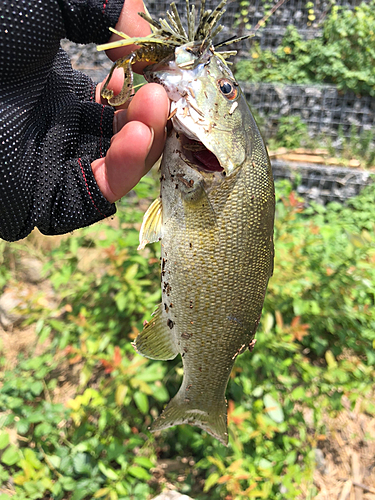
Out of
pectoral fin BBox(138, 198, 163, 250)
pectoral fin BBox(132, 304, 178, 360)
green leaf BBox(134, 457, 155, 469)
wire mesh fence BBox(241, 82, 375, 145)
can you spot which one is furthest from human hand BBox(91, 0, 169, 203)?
wire mesh fence BBox(241, 82, 375, 145)

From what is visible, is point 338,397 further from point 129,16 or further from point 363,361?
point 129,16

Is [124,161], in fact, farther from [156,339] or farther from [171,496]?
[171,496]

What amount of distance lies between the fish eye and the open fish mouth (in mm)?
216

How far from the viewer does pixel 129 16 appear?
162cm

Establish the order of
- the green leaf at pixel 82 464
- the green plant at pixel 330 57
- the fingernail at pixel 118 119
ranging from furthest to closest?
the green plant at pixel 330 57 → the green leaf at pixel 82 464 → the fingernail at pixel 118 119

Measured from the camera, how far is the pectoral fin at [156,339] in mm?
1659

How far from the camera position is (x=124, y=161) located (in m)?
1.46

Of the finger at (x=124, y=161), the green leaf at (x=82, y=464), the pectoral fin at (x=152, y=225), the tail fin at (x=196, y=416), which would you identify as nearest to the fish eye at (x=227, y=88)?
the finger at (x=124, y=161)

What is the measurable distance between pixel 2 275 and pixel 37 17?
8.94 ft

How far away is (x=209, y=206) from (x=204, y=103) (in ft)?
1.29

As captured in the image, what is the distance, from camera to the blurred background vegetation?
2174 millimetres

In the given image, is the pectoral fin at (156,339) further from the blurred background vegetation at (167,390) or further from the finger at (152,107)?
the finger at (152,107)

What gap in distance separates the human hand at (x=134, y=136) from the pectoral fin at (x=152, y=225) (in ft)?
0.51

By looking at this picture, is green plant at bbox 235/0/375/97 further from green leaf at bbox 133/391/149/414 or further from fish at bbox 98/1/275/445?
green leaf at bbox 133/391/149/414
